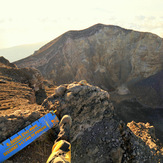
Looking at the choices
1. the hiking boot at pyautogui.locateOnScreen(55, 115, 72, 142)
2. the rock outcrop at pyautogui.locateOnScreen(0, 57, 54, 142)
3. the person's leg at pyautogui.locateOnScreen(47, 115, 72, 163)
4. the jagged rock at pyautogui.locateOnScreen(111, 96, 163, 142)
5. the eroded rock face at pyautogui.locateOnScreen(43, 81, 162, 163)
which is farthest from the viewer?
the jagged rock at pyautogui.locateOnScreen(111, 96, 163, 142)

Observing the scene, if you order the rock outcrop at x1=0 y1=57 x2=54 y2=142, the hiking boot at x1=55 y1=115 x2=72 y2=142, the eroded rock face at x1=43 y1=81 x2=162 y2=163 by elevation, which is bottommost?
the eroded rock face at x1=43 y1=81 x2=162 y2=163

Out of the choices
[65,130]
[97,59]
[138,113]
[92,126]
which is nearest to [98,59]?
[97,59]

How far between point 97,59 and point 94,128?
Result: 23.1 m

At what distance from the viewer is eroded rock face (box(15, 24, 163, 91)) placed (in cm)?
2652

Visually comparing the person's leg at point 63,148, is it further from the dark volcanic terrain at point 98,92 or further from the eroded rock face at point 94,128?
the eroded rock face at point 94,128

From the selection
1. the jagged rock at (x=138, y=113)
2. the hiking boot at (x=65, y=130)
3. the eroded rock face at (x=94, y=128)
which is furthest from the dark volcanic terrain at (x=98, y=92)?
the hiking boot at (x=65, y=130)

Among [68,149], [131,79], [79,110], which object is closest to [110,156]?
[79,110]

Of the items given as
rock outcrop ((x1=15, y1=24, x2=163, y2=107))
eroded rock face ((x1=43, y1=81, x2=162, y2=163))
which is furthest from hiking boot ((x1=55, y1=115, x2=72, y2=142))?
rock outcrop ((x1=15, y1=24, x2=163, y2=107))

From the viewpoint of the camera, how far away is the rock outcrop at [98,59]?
26531 mm

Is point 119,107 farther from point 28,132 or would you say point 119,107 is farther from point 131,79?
point 28,132

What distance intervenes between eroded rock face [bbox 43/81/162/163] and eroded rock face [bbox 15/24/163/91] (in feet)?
65.0

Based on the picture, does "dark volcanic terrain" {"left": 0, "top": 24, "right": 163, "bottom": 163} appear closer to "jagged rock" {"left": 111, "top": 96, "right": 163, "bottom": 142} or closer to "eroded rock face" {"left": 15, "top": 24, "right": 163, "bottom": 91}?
"eroded rock face" {"left": 15, "top": 24, "right": 163, "bottom": 91}

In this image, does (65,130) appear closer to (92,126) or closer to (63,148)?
(63,148)

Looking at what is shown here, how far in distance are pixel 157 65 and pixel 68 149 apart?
29008mm
